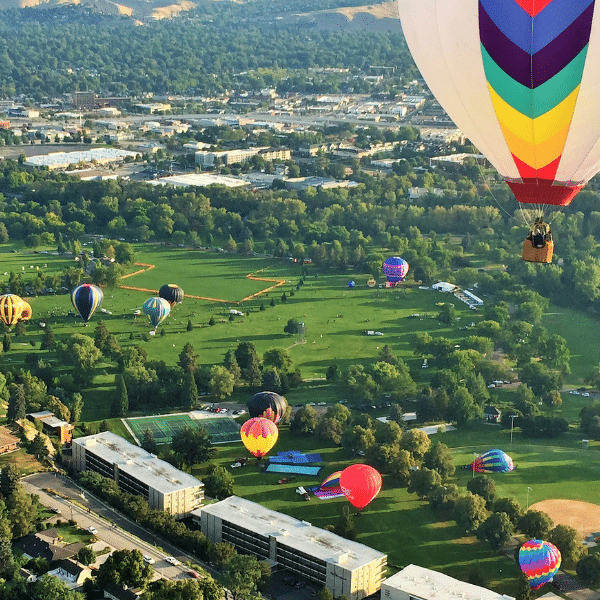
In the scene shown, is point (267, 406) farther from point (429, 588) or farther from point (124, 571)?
point (429, 588)

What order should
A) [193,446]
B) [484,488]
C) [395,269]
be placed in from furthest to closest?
[395,269], [193,446], [484,488]

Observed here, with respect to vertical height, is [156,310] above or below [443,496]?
above

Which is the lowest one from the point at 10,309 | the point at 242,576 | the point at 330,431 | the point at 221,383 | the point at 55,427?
the point at 242,576

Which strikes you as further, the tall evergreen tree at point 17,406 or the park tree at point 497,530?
the tall evergreen tree at point 17,406

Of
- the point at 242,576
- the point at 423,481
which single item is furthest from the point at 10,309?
the point at 242,576

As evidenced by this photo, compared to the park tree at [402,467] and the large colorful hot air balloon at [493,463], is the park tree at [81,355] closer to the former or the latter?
the park tree at [402,467]

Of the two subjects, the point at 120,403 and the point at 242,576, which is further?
the point at 120,403

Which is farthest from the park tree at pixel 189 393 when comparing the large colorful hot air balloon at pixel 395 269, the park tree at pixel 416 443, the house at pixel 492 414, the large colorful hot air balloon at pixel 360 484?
the large colorful hot air balloon at pixel 395 269
